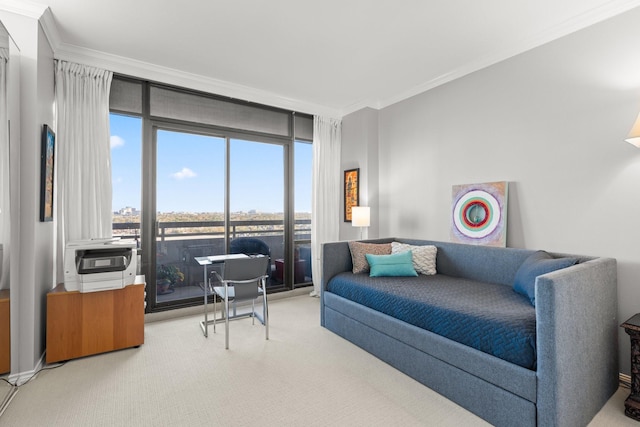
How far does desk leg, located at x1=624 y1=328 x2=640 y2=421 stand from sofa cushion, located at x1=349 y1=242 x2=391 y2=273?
6.63 ft

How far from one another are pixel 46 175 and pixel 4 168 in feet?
1.52

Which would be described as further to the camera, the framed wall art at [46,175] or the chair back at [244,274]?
the chair back at [244,274]

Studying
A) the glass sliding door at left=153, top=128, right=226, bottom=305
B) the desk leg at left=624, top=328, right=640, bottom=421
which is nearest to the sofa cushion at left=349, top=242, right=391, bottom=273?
the glass sliding door at left=153, top=128, right=226, bottom=305

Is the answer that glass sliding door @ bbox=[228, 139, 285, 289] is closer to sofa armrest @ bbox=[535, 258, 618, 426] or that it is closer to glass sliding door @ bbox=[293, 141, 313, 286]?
glass sliding door @ bbox=[293, 141, 313, 286]

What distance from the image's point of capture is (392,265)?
10.5 feet

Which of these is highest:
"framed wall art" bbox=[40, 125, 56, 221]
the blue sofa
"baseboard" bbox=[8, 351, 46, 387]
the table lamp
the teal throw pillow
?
"framed wall art" bbox=[40, 125, 56, 221]

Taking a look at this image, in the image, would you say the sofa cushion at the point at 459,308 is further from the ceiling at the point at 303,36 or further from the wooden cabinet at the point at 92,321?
the ceiling at the point at 303,36

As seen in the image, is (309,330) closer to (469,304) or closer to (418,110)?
(469,304)

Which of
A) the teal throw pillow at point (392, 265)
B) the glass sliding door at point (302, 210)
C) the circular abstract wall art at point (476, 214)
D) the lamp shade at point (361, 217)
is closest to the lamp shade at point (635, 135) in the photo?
the circular abstract wall art at point (476, 214)

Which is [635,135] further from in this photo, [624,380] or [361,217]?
[361,217]

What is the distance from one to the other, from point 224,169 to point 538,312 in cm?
351

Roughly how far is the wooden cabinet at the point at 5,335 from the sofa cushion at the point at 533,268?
3.60 meters

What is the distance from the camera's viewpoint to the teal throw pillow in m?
3.16

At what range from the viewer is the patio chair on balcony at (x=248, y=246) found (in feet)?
13.4
